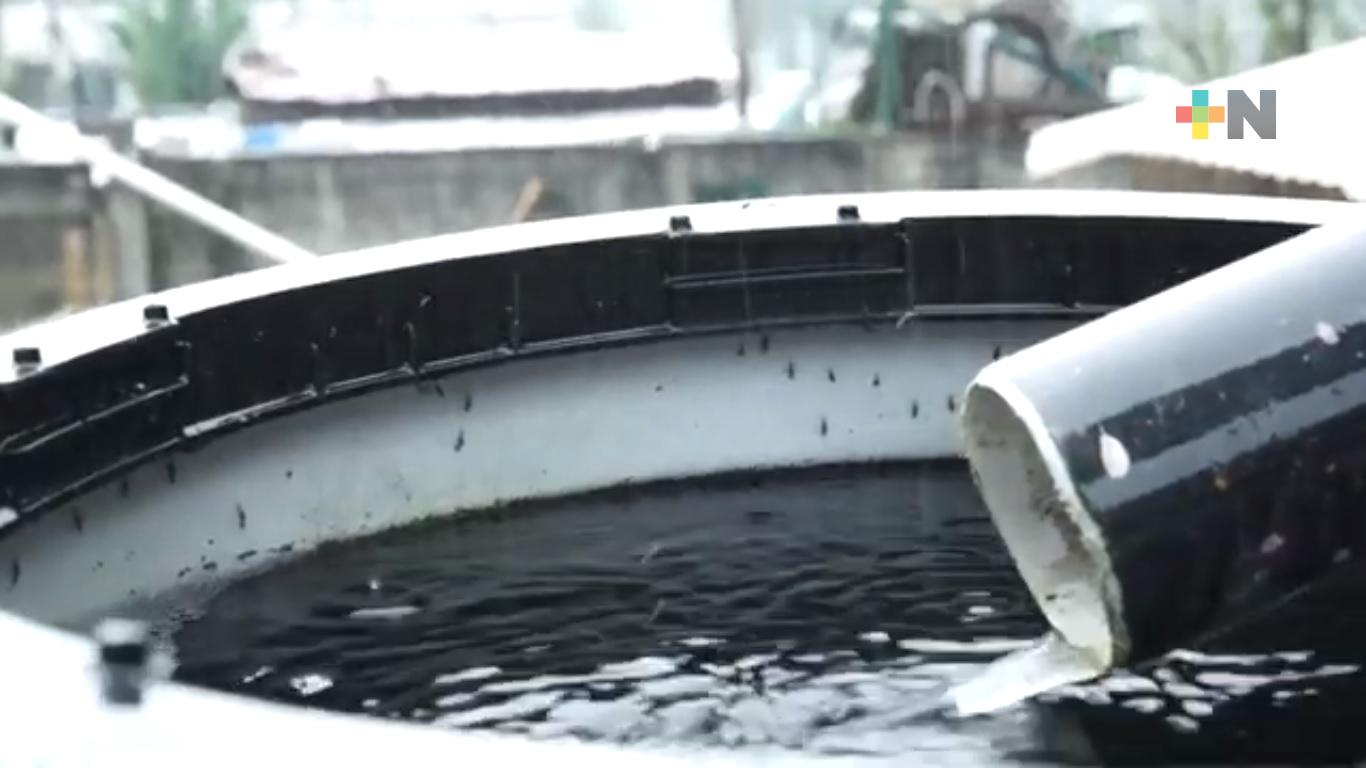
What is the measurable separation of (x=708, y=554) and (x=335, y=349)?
3.04 feet

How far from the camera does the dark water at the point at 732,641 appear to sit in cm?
279

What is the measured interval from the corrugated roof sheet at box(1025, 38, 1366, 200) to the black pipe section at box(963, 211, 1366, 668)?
359cm

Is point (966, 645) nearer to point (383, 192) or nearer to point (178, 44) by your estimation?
point (383, 192)

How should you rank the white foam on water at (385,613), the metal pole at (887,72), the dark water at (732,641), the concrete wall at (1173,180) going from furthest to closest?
the metal pole at (887,72)
the concrete wall at (1173,180)
the white foam on water at (385,613)
the dark water at (732,641)

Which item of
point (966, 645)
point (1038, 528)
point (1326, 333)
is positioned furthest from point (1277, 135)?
point (1326, 333)

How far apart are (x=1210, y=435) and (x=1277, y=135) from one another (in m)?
4.72

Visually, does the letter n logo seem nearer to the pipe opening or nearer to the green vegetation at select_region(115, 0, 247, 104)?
the pipe opening

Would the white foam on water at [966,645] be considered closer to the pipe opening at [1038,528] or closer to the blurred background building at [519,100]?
the pipe opening at [1038,528]

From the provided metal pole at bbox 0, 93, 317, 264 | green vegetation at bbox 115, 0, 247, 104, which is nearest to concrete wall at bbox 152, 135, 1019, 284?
metal pole at bbox 0, 93, 317, 264

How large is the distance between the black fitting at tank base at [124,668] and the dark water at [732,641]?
1.36 metres

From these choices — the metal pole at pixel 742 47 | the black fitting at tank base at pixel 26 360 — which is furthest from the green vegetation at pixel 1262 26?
the black fitting at tank base at pixel 26 360

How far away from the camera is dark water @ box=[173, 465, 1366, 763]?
2785 mm

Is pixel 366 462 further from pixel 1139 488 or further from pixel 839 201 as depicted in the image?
pixel 1139 488

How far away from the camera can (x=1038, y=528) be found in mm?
2648
